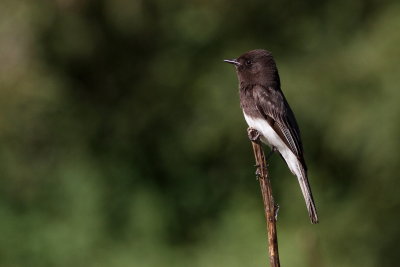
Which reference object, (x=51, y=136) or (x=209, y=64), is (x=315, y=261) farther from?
(x=51, y=136)

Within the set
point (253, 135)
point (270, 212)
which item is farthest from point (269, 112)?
point (270, 212)

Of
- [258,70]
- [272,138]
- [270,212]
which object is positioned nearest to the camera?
[270,212]

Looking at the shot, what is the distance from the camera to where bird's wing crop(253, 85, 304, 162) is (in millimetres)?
5406

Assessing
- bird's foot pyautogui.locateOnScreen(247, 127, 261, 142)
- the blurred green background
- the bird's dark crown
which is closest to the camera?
bird's foot pyautogui.locateOnScreen(247, 127, 261, 142)

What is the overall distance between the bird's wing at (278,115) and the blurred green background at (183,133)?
1.87 m

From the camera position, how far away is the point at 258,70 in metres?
5.70

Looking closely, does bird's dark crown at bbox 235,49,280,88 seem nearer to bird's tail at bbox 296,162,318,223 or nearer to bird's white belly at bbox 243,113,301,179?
bird's white belly at bbox 243,113,301,179

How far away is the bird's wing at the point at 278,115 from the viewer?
5406mm

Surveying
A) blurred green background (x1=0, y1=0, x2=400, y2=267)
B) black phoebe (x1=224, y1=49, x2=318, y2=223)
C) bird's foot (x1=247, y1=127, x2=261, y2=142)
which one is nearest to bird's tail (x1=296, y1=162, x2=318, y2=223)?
black phoebe (x1=224, y1=49, x2=318, y2=223)

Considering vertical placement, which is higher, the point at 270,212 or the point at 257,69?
the point at 257,69

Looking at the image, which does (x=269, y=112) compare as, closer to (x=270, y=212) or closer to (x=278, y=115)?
(x=278, y=115)

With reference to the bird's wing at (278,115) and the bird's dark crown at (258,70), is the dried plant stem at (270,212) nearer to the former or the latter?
the bird's wing at (278,115)

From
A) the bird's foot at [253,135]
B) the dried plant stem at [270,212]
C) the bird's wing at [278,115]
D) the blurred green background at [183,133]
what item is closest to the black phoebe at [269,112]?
the bird's wing at [278,115]

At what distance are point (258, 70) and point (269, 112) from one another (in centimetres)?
39
